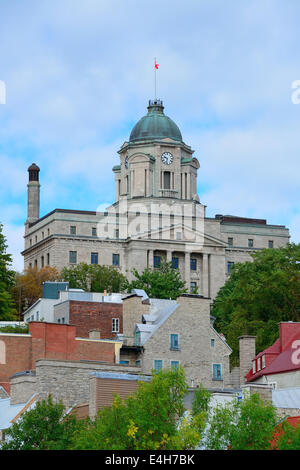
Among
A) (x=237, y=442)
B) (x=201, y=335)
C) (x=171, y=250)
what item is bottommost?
(x=237, y=442)

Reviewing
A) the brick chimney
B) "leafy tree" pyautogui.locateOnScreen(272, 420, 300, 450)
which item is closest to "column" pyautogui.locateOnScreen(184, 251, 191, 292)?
the brick chimney

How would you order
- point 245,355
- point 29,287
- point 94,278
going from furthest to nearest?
point 94,278 < point 29,287 < point 245,355

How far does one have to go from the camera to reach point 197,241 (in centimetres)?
18838

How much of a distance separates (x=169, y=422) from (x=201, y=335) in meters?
30.1

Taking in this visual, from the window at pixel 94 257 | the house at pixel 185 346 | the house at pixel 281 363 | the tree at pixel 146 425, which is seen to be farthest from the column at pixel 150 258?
the tree at pixel 146 425

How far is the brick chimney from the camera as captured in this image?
83812 millimetres

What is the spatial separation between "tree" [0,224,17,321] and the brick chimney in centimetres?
4187

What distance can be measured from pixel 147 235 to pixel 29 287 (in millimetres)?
39112

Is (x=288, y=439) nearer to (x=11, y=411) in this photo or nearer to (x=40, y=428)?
(x=40, y=428)

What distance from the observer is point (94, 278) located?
156 metres

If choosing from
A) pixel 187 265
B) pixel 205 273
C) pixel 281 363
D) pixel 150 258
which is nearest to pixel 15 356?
pixel 281 363

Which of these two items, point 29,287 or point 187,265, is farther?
point 187,265

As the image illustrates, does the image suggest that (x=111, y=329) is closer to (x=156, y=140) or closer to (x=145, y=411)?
(x=145, y=411)

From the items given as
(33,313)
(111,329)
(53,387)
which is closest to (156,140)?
(33,313)
